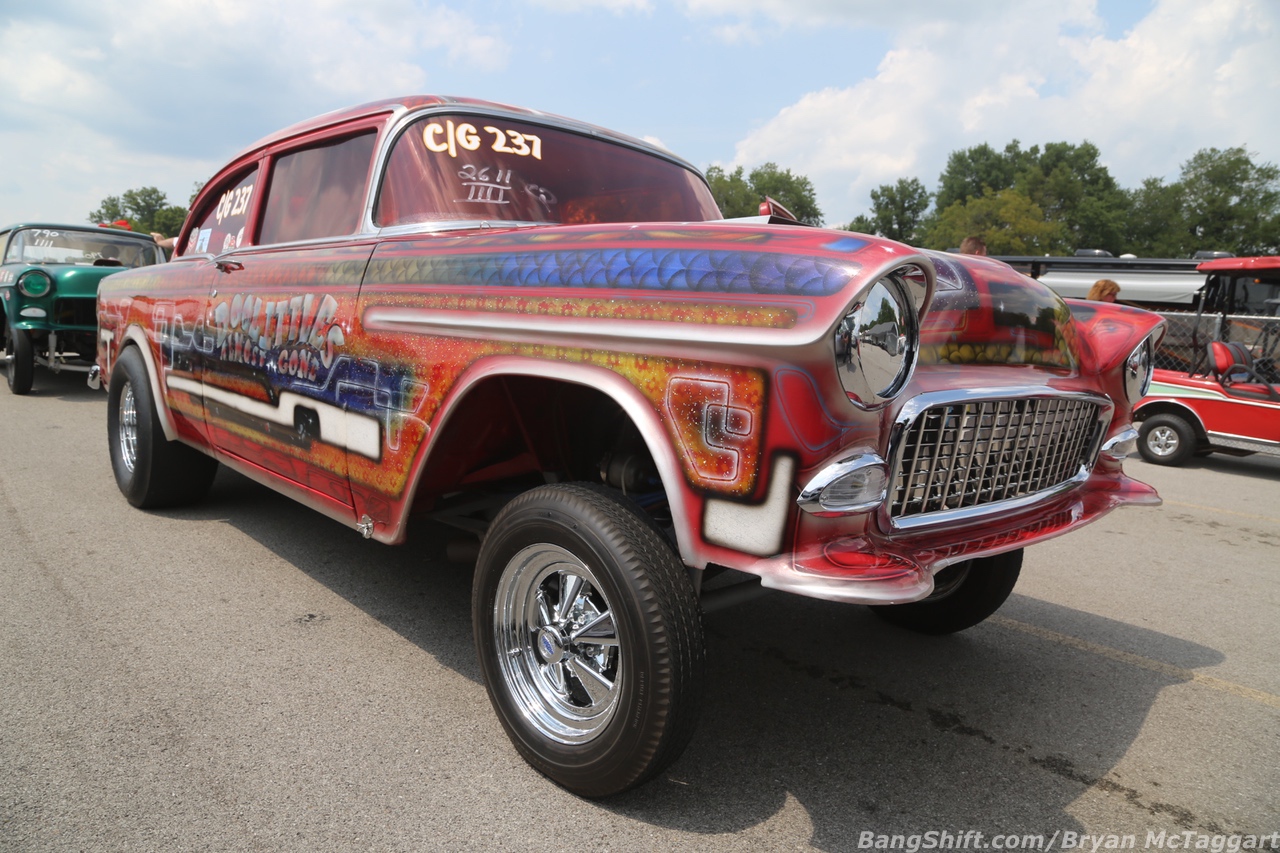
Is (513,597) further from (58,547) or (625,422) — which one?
(58,547)

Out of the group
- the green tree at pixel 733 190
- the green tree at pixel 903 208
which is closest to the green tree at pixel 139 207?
the green tree at pixel 733 190

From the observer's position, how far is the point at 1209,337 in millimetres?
9555

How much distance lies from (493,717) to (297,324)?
1.55 m

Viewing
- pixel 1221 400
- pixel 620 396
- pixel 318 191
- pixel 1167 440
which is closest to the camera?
pixel 620 396

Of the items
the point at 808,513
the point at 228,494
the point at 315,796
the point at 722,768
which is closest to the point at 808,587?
the point at 808,513

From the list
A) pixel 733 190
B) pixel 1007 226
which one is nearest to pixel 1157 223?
pixel 1007 226

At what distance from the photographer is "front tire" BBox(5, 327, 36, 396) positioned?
8680 mm

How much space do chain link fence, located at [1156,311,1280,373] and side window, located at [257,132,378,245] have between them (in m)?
8.81

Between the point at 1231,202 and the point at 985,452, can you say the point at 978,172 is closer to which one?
the point at 1231,202

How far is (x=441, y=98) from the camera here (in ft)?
10.0

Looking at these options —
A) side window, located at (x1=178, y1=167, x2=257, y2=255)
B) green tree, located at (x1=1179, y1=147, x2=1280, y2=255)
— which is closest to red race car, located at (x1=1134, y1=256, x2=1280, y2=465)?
side window, located at (x1=178, y1=167, x2=257, y2=255)

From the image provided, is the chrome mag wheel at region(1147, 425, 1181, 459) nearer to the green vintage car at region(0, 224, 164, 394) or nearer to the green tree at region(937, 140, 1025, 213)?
the green vintage car at region(0, 224, 164, 394)

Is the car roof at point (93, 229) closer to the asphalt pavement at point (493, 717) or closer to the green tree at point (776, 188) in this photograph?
the asphalt pavement at point (493, 717)

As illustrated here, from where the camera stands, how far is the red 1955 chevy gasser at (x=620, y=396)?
5.81ft
